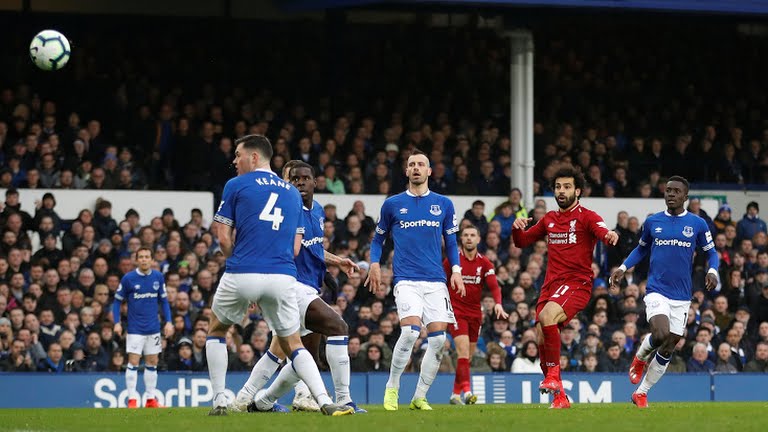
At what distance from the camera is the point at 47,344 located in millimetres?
20859

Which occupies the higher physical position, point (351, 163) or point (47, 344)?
point (351, 163)

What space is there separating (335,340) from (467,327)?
5509mm

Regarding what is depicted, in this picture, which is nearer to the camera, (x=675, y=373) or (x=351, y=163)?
(x=675, y=373)

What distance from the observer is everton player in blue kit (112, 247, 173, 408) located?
19.8 metres

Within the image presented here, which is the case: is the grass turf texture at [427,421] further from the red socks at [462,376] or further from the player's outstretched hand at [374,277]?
the red socks at [462,376]

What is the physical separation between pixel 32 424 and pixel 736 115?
73.0 feet

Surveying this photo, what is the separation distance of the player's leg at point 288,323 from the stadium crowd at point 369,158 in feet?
31.2

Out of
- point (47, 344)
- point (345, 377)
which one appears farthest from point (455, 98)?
point (345, 377)

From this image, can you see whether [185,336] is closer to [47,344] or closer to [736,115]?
[47,344]

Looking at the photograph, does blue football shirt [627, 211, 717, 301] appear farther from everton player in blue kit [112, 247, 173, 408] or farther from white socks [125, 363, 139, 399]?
white socks [125, 363, 139, 399]

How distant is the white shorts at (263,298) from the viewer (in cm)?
1168

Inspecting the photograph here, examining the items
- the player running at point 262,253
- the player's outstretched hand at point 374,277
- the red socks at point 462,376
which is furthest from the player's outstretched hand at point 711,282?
the player running at point 262,253

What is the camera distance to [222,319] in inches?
472

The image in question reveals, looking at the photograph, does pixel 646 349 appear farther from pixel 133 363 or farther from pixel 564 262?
pixel 133 363
